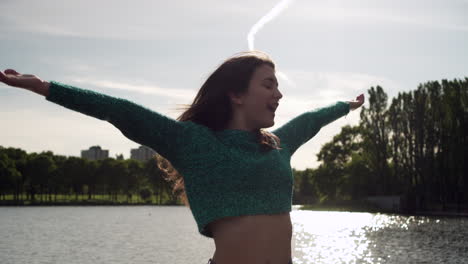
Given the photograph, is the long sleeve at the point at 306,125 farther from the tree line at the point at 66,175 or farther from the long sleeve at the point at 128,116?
the tree line at the point at 66,175

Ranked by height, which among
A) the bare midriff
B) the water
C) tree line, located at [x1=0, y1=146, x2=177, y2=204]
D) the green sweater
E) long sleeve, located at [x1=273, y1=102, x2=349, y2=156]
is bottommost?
the water

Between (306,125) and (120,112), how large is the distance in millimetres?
1266

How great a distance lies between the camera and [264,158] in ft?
9.14

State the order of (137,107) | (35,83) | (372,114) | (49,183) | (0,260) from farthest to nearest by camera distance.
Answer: (49,183), (372,114), (0,260), (137,107), (35,83)

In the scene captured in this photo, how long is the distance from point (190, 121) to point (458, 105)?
59.1 m

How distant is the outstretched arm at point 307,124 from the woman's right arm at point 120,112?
724 mm

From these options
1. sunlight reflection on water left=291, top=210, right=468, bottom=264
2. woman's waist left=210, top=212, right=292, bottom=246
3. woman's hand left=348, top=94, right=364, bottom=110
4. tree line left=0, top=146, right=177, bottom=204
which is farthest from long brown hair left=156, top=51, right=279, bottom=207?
tree line left=0, top=146, right=177, bottom=204

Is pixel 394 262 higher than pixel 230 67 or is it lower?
lower

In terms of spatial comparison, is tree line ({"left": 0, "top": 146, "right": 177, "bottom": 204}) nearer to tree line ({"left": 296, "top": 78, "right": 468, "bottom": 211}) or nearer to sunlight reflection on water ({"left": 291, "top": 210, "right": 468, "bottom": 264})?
tree line ({"left": 296, "top": 78, "right": 468, "bottom": 211})

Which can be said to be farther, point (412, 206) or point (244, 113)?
point (412, 206)

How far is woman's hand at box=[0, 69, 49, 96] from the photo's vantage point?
236cm

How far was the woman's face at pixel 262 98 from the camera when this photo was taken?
111 inches

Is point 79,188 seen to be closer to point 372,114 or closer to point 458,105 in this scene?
point 372,114

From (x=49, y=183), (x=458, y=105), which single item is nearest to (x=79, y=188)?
(x=49, y=183)
